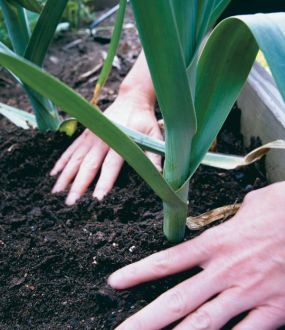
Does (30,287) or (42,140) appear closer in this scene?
(30,287)

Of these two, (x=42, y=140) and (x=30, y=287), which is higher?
(x=42, y=140)

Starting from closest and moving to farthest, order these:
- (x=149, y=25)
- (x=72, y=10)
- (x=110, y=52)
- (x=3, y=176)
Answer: (x=149, y=25)
(x=110, y=52)
(x=3, y=176)
(x=72, y=10)

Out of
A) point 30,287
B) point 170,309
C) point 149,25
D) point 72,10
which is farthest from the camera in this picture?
point 72,10

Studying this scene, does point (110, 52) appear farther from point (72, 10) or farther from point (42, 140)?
point (72, 10)

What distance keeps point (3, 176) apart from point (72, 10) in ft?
4.21

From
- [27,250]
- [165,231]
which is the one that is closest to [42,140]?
[27,250]

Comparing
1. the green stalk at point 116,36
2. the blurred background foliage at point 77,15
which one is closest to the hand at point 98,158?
the green stalk at point 116,36

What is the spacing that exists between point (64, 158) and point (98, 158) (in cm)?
9

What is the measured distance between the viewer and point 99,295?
2.61 feet

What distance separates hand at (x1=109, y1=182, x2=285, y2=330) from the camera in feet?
2.34

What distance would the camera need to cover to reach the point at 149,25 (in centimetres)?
53

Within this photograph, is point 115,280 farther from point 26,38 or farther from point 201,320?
point 26,38

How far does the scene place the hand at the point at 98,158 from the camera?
107 centimetres

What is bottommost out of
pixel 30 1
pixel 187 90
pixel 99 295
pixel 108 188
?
pixel 99 295
